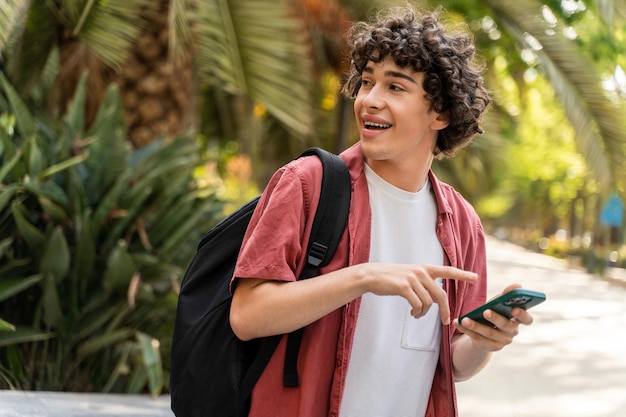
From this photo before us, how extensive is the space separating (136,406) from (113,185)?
1610mm

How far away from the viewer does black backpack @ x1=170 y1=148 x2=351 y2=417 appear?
1908 millimetres

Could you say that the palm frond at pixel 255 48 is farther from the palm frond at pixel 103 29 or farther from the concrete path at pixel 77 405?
the concrete path at pixel 77 405

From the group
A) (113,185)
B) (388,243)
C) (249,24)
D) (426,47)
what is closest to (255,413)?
(388,243)

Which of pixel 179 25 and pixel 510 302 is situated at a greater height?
pixel 179 25

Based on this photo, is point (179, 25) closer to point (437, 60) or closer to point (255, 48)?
point (255, 48)

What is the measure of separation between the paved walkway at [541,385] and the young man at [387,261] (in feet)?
6.23

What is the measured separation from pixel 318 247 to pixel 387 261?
0.22 metres

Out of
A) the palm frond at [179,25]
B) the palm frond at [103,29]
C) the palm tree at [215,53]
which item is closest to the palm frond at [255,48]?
the palm tree at [215,53]

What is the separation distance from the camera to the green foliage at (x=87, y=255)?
4.71 metres

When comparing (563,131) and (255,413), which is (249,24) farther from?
(563,131)

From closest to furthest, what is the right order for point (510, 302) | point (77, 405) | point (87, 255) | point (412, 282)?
point (412, 282)
point (510, 302)
point (77, 405)
point (87, 255)

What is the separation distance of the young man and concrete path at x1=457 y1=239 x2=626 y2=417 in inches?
180

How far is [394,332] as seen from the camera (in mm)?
2039

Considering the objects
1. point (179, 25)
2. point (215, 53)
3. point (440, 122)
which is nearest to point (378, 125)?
point (440, 122)
